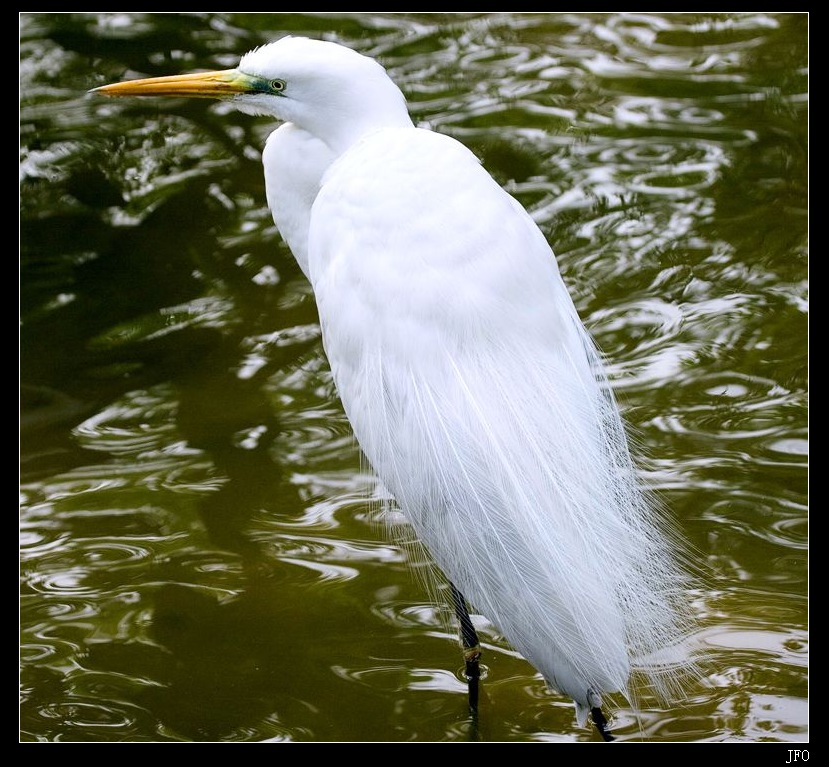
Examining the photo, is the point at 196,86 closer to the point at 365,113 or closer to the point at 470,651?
the point at 365,113

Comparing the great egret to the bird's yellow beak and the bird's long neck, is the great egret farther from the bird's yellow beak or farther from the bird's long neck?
the bird's yellow beak

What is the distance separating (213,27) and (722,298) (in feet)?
6.83

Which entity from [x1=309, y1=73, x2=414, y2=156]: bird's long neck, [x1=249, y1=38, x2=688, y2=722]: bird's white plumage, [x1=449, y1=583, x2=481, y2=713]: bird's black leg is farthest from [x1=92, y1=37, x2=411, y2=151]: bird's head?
[x1=449, y1=583, x2=481, y2=713]: bird's black leg

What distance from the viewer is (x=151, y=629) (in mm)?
2145

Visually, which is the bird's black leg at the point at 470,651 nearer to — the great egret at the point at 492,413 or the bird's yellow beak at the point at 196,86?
the great egret at the point at 492,413

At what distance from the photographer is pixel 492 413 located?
5.30 ft

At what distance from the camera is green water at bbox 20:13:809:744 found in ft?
6.55

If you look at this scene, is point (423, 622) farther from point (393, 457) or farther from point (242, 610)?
point (393, 457)

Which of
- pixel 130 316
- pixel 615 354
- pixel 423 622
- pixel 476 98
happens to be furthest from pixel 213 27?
pixel 423 622

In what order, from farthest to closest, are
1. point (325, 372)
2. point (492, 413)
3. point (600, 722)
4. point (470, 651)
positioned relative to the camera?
point (325, 372) < point (470, 651) < point (600, 722) < point (492, 413)

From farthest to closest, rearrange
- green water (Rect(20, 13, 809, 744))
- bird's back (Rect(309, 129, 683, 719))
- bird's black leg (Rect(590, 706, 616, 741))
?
green water (Rect(20, 13, 809, 744))
bird's black leg (Rect(590, 706, 616, 741))
bird's back (Rect(309, 129, 683, 719))

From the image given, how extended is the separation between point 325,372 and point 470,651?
110 cm

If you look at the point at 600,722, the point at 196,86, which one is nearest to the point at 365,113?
the point at 196,86

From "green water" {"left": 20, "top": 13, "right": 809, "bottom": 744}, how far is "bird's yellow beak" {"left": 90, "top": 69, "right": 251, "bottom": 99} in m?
0.89
